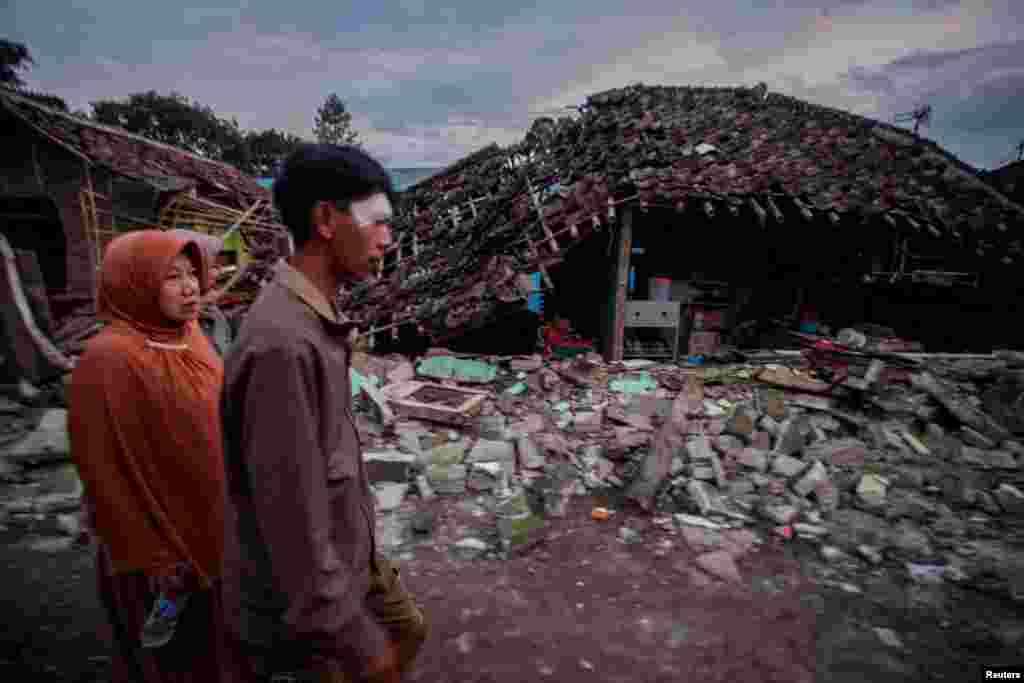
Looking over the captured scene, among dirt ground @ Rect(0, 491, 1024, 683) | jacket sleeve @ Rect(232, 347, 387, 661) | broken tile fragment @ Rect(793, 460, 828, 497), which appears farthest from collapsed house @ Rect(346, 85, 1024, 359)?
jacket sleeve @ Rect(232, 347, 387, 661)

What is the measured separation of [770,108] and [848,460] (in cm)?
1108

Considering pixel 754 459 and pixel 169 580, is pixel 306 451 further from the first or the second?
pixel 754 459

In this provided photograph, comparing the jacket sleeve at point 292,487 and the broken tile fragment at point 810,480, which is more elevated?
the jacket sleeve at point 292,487

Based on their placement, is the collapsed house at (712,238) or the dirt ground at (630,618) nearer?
the dirt ground at (630,618)

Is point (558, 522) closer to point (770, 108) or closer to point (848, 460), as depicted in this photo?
point (848, 460)

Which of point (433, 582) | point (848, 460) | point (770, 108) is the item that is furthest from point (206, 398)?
point (770, 108)

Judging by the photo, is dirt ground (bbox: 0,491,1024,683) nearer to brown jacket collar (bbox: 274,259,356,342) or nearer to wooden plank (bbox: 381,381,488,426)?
wooden plank (bbox: 381,381,488,426)

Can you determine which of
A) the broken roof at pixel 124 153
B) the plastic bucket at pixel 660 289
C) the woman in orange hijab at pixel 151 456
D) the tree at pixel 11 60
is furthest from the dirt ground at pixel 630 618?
the tree at pixel 11 60

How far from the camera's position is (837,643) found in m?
2.80

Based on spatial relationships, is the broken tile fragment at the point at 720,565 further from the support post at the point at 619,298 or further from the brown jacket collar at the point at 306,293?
the support post at the point at 619,298

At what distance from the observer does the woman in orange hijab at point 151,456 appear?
1688mm

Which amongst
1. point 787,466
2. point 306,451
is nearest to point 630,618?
point 787,466

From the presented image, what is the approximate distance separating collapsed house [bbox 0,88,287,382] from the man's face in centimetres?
727

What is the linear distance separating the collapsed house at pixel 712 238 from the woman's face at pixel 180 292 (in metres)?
4.47
